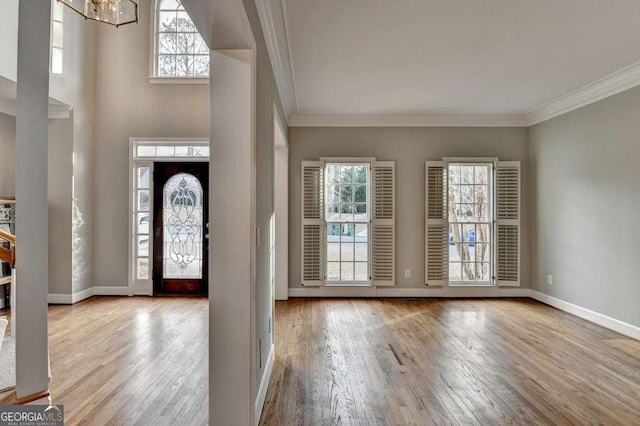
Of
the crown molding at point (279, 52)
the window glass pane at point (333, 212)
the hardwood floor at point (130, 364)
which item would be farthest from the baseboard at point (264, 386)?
the window glass pane at point (333, 212)

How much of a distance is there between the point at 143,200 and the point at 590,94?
6.02 metres

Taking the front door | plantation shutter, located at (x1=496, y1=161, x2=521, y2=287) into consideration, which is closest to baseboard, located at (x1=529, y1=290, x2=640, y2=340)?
plantation shutter, located at (x1=496, y1=161, x2=521, y2=287)

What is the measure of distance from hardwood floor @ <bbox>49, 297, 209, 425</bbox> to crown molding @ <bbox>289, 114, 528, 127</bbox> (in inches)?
119

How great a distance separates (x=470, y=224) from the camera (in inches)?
205

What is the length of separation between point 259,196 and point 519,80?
3259 mm

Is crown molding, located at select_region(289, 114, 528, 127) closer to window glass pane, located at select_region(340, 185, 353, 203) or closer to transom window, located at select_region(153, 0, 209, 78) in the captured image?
window glass pane, located at select_region(340, 185, 353, 203)

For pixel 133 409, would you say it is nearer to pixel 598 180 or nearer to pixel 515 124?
pixel 598 180

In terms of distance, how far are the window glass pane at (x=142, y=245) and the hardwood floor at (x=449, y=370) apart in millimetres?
2409

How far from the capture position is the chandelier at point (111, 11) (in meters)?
3.15

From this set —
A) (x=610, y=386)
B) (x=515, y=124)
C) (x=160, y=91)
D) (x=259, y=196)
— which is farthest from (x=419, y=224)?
(x=160, y=91)

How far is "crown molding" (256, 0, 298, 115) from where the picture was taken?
232 centimetres

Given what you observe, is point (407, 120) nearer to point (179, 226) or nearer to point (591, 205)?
point (591, 205)

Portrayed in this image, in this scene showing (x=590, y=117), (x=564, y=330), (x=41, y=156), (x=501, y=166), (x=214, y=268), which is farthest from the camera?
(x=501, y=166)

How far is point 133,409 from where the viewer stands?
2240mm
